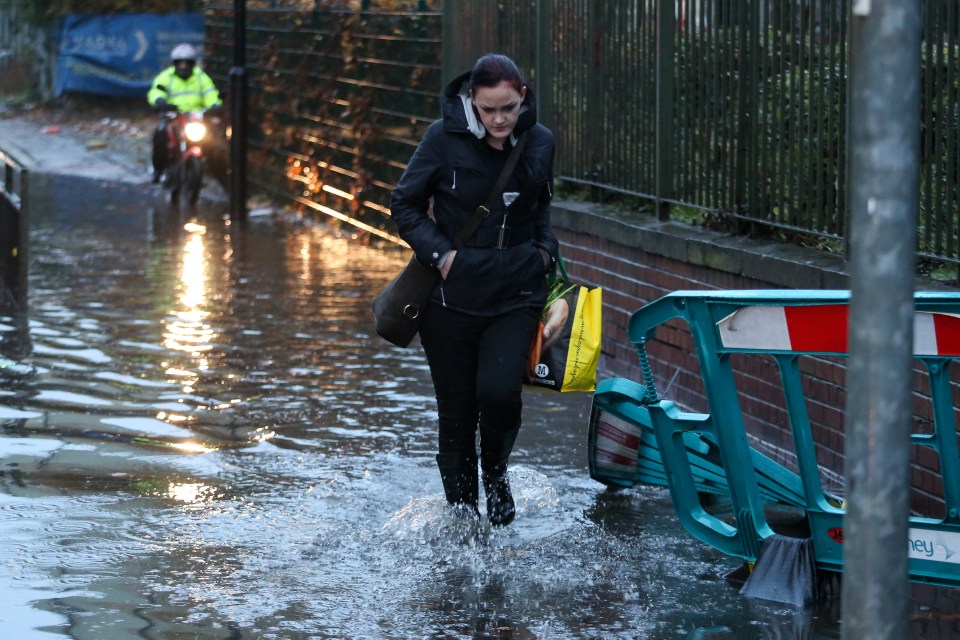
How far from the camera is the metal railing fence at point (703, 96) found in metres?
6.44

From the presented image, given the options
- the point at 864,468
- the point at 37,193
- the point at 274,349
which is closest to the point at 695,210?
the point at 274,349

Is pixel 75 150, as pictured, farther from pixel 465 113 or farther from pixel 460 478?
pixel 465 113

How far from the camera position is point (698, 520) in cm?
554

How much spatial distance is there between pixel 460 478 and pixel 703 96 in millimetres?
3075

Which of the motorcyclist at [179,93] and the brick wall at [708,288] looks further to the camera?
the motorcyclist at [179,93]

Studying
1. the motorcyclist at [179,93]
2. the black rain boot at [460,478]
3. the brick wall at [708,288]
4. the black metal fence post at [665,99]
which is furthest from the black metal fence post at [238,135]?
the black rain boot at [460,478]

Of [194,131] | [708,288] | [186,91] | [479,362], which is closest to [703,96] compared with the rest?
[708,288]

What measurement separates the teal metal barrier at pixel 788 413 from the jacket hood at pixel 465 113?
89cm

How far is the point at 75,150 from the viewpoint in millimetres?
25766

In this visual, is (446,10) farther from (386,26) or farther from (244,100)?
(244,100)

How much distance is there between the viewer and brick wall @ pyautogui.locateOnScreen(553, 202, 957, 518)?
267 inches

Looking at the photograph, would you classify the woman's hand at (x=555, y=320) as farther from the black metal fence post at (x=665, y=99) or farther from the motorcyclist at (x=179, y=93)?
the motorcyclist at (x=179, y=93)

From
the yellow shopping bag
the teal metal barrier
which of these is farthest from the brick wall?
the yellow shopping bag

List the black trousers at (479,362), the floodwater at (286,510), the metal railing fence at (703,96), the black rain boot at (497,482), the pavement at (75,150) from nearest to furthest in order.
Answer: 1. the floodwater at (286,510)
2. the black trousers at (479,362)
3. the black rain boot at (497,482)
4. the metal railing fence at (703,96)
5. the pavement at (75,150)
